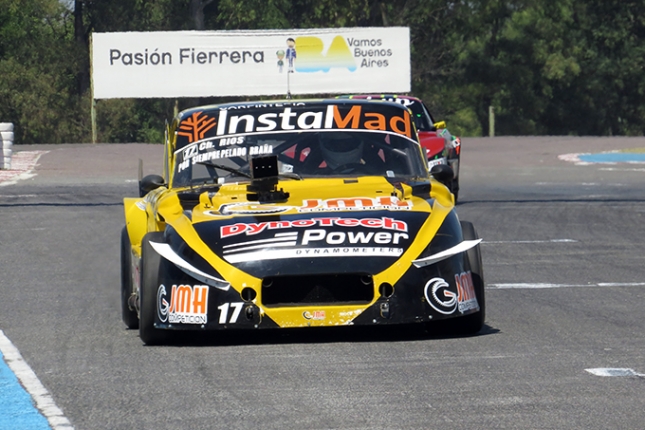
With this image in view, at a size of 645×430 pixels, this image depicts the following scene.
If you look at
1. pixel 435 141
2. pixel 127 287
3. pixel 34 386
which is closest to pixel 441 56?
→ pixel 435 141

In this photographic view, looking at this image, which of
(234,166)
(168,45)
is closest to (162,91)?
(168,45)

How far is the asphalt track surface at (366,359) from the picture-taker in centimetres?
563

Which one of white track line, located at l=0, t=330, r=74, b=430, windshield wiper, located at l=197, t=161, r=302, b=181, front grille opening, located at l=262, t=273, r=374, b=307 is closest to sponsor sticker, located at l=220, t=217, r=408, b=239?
front grille opening, located at l=262, t=273, r=374, b=307

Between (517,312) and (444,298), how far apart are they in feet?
5.38

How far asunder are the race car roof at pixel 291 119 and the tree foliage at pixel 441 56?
171 feet

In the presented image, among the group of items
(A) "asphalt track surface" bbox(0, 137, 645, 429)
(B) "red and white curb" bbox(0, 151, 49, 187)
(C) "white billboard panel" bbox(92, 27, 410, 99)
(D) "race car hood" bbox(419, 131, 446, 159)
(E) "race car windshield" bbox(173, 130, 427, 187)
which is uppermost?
(C) "white billboard panel" bbox(92, 27, 410, 99)

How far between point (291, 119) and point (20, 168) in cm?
2363

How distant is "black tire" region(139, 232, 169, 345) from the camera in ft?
24.9

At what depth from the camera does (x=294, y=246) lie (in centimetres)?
745

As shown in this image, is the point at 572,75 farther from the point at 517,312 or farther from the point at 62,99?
the point at 517,312

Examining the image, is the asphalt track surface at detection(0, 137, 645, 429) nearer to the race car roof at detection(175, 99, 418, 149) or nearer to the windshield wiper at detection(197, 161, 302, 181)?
the windshield wiper at detection(197, 161, 302, 181)

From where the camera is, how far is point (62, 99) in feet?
203

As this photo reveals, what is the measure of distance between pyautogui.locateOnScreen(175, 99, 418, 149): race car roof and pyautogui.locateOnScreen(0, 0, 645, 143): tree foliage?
5219 cm

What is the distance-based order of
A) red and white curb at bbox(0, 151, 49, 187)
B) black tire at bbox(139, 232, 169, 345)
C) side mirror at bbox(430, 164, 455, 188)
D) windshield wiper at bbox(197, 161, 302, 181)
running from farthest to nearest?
1. red and white curb at bbox(0, 151, 49, 187)
2. side mirror at bbox(430, 164, 455, 188)
3. windshield wiper at bbox(197, 161, 302, 181)
4. black tire at bbox(139, 232, 169, 345)
